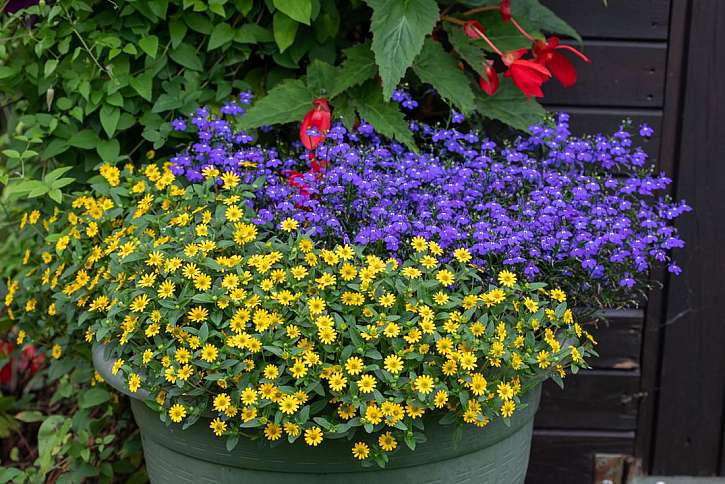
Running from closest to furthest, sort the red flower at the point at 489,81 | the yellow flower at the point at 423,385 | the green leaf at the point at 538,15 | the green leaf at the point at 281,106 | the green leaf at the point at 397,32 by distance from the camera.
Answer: the yellow flower at the point at 423,385 < the green leaf at the point at 397,32 < the green leaf at the point at 281,106 < the red flower at the point at 489,81 < the green leaf at the point at 538,15

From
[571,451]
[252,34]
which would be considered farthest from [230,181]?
[571,451]

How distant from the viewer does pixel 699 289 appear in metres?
2.39

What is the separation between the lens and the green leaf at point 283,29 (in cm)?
198

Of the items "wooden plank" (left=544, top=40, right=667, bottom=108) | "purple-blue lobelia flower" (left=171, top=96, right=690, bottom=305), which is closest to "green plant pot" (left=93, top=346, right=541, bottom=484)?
"purple-blue lobelia flower" (left=171, top=96, right=690, bottom=305)

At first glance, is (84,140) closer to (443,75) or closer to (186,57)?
(186,57)

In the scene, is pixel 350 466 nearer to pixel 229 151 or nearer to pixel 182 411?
pixel 182 411

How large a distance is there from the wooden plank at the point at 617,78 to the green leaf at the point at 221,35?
820 millimetres

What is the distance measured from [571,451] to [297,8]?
1.41 meters

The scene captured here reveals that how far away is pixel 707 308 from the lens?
2.41 meters

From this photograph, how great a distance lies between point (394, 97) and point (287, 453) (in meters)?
0.85

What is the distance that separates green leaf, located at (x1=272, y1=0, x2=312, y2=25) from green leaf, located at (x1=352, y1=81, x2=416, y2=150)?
0.65 ft

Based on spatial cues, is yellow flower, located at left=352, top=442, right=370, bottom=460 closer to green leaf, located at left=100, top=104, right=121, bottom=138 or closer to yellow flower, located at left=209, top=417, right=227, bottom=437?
yellow flower, located at left=209, top=417, right=227, bottom=437

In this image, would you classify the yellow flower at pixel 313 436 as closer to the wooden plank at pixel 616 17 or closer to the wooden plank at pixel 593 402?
the wooden plank at pixel 593 402

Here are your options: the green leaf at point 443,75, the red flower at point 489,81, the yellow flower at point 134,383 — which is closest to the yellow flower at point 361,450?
the yellow flower at point 134,383
